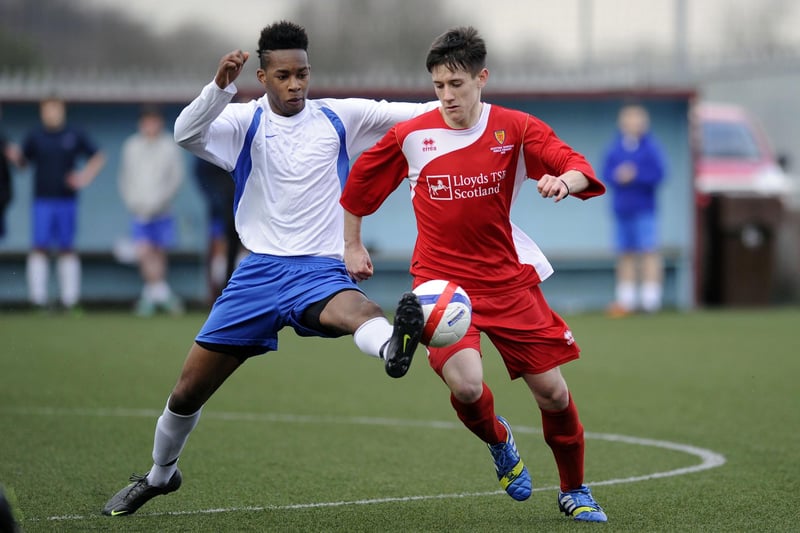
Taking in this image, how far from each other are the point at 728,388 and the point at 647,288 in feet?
22.3

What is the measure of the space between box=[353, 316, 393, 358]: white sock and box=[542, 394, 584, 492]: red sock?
0.88 metres

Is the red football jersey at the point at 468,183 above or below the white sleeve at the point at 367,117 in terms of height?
below

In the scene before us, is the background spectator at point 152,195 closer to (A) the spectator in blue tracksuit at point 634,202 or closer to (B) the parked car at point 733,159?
(A) the spectator in blue tracksuit at point 634,202

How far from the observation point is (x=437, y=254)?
226 inches

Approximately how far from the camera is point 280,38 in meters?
5.80

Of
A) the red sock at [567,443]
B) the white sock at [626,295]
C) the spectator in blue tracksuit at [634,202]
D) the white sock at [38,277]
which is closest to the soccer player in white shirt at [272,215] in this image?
the red sock at [567,443]

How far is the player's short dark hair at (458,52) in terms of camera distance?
553 centimetres

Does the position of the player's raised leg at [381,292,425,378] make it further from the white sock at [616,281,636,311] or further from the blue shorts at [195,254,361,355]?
the white sock at [616,281,636,311]

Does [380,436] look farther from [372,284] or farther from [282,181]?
[372,284]

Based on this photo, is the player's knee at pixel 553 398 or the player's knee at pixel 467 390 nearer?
the player's knee at pixel 467 390

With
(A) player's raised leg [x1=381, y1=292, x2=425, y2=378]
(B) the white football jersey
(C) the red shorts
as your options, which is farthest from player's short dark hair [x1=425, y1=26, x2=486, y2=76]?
(A) player's raised leg [x1=381, y1=292, x2=425, y2=378]

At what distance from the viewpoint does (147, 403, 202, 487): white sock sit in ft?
19.3

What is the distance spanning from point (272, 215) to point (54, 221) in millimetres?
11334

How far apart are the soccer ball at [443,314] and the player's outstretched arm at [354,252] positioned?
57cm
